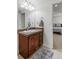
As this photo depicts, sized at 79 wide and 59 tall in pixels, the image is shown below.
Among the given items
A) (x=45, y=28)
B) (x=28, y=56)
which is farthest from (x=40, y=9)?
(x=28, y=56)

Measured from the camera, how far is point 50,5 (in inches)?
102

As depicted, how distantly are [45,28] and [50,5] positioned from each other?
2.52ft
